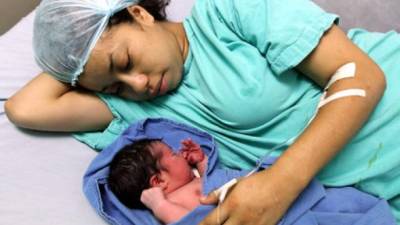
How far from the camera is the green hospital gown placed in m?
1.02

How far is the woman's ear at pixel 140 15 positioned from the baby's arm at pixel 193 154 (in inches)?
11.2

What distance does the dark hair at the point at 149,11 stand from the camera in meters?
1.08

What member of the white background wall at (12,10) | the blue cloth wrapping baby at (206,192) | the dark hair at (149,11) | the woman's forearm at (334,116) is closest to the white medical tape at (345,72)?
the woman's forearm at (334,116)

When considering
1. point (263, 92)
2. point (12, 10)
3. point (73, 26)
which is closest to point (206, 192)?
point (263, 92)

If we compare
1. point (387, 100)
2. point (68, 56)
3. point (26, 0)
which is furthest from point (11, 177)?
point (26, 0)

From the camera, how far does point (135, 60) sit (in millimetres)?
1068

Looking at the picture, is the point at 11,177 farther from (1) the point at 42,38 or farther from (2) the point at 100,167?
(1) the point at 42,38

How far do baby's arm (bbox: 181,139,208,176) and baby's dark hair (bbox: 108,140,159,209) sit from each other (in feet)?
0.30

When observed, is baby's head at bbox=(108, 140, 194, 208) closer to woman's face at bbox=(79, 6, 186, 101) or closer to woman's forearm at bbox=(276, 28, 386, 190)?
woman's face at bbox=(79, 6, 186, 101)

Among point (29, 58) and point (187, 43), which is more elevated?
point (187, 43)

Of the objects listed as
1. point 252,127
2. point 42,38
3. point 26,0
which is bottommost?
point 26,0

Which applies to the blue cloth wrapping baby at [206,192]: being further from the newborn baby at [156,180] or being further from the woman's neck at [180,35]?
the woman's neck at [180,35]

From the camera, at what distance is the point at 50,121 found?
117cm

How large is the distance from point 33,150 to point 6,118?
14 cm
